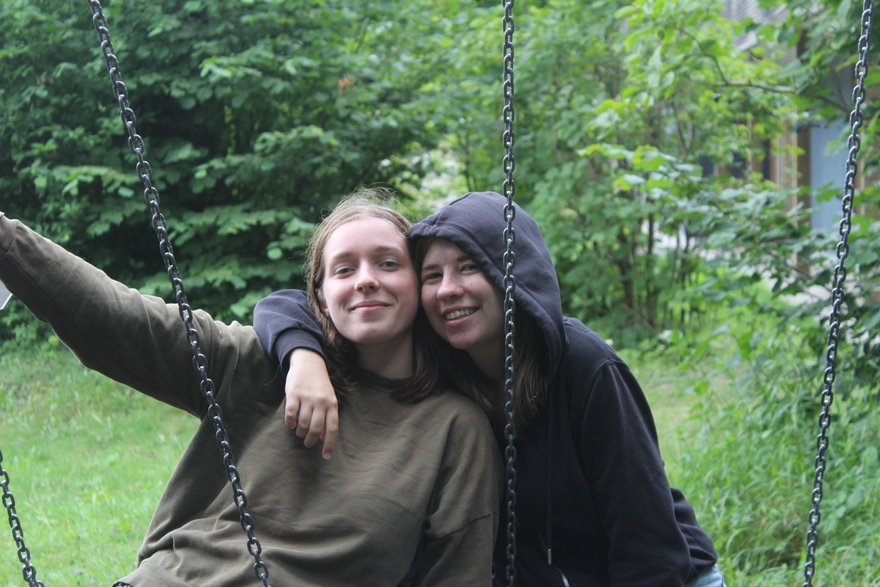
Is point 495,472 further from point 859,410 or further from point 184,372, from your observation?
point 859,410

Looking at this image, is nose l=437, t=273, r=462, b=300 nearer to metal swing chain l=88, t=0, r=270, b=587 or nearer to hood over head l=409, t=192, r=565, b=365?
hood over head l=409, t=192, r=565, b=365

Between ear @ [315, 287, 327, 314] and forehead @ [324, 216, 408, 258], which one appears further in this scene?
ear @ [315, 287, 327, 314]

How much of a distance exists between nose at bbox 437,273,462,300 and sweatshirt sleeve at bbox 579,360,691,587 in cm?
35

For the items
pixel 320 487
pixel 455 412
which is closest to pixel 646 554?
pixel 455 412

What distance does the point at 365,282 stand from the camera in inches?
93.9

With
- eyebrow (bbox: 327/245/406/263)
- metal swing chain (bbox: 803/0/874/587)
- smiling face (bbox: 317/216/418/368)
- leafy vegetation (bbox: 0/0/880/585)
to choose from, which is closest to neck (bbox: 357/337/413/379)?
smiling face (bbox: 317/216/418/368)

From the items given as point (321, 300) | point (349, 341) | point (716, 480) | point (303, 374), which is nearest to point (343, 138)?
point (716, 480)

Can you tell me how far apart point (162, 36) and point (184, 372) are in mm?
5760

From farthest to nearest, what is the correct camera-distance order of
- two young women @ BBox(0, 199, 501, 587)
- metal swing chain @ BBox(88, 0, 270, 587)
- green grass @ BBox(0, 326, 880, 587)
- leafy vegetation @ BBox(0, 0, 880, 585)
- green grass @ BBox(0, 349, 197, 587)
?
1. leafy vegetation @ BBox(0, 0, 880, 585)
2. green grass @ BBox(0, 349, 197, 587)
3. green grass @ BBox(0, 326, 880, 587)
4. two young women @ BBox(0, 199, 501, 587)
5. metal swing chain @ BBox(88, 0, 270, 587)

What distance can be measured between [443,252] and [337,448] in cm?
50

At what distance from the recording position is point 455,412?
2.40 metres

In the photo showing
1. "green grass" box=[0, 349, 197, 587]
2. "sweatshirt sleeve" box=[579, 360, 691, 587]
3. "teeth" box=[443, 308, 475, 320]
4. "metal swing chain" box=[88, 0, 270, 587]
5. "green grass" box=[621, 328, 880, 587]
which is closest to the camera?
"metal swing chain" box=[88, 0, 270, 587]

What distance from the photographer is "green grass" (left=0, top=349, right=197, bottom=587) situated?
4.43 meters

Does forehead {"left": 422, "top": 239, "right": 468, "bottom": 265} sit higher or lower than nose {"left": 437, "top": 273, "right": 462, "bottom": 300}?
higher
